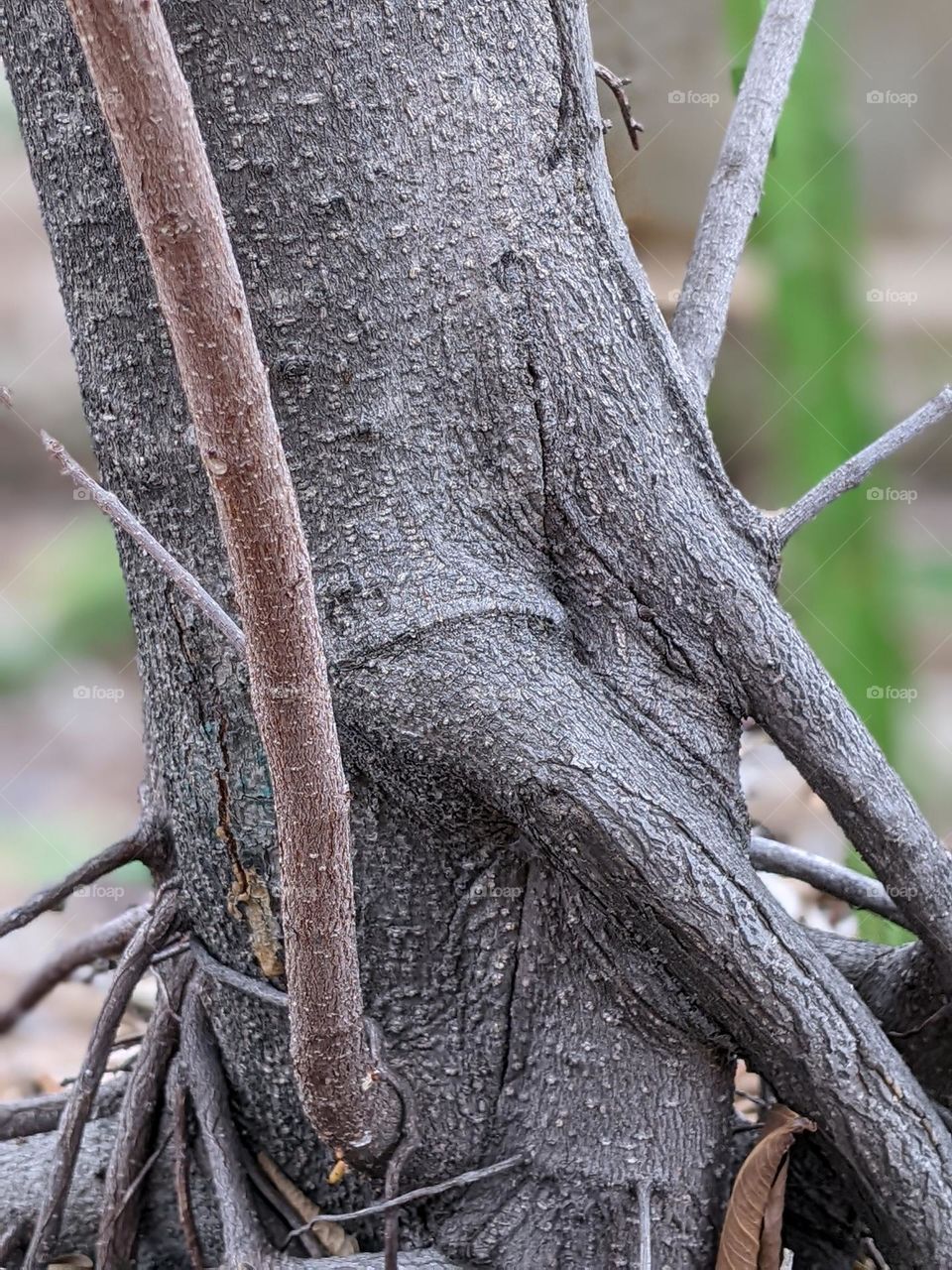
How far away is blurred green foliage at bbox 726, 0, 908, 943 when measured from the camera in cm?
131

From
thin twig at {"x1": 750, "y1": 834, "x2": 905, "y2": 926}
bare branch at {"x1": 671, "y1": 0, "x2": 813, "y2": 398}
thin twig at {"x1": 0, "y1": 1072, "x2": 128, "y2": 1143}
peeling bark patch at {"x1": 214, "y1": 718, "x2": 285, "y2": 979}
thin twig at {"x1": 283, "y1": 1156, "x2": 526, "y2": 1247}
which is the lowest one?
thin twig at {"x1": 283, "y1": 1156, "x2": 526, "y2": 1247}

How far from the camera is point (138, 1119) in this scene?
0.92 metres

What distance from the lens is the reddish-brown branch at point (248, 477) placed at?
1.25 feet

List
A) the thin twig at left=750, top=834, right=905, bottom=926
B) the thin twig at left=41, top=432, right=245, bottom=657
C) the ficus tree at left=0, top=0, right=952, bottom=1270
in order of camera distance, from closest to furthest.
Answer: the thin twig at left=41, top=432, right=245, bottom=657, the ficus tree at left=0, top=0, right=952, bottom=1270, the thin twig at left=750, top=834, right=905, bottom=926

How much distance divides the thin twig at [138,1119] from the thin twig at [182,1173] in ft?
0.09

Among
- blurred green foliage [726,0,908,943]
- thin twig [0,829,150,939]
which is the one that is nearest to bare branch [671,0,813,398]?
blurred green foliage [726,0,908,943]

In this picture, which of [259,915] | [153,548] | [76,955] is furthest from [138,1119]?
[153,548]

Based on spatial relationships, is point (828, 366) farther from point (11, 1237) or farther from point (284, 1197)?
point (11, 1237)

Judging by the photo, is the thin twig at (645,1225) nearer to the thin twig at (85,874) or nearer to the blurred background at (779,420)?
the thin twig at (85,874)

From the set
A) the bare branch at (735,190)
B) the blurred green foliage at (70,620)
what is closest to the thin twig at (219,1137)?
the bare branch at (735,190)

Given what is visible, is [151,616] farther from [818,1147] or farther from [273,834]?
[818,1147]

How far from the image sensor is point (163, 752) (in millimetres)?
825

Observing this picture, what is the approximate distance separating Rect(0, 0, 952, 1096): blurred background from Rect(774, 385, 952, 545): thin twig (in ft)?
1.55

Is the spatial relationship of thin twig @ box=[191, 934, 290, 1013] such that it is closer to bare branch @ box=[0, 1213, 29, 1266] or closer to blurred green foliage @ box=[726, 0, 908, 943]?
bare branch @ box=[0, 1213, 29, 1266]
